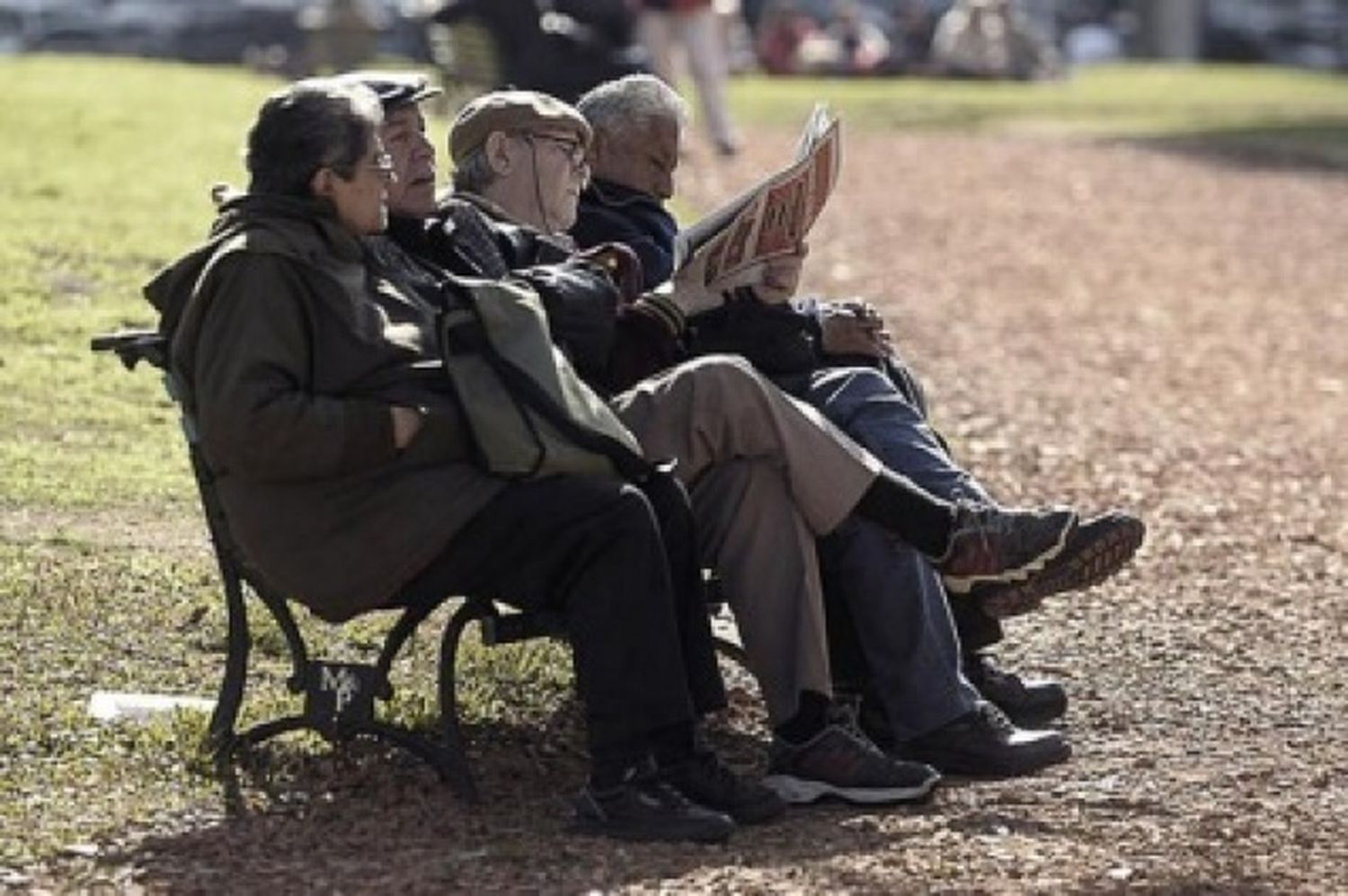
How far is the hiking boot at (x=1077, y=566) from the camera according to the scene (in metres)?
7.23

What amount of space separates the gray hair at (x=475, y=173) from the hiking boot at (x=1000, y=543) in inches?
48.7

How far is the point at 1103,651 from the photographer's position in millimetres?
8430

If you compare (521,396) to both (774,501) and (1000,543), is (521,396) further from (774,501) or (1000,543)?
(1000,543)

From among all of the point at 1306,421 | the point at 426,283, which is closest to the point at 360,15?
the point at 1306,421

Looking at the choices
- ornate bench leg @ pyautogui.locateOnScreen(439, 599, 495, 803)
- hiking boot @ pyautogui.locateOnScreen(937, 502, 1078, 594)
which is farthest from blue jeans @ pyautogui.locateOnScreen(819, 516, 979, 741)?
ornate bench leg @ pyautogui.locateOnScreen(439, 599, 495, 803)

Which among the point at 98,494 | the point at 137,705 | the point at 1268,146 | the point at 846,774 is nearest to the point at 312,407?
the point at 137,705

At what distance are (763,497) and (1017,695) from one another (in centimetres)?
104

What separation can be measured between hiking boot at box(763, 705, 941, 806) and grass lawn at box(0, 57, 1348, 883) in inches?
31.0

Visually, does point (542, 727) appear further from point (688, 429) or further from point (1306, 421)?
point (1306, 421)

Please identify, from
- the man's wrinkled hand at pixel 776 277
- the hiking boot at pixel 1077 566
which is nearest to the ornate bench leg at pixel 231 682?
the man's wrinkled hand at pixel 776 277

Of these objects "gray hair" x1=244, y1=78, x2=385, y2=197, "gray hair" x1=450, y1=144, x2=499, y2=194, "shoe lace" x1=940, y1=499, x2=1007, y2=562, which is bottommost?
"shoe lace" x1=940, y1=499, x2=1007, y2=562

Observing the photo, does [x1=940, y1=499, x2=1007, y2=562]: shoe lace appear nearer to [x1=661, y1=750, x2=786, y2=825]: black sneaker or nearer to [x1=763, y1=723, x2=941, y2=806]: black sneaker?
[x1=763, y1=723, x2=941, y2=806]: black sneaker

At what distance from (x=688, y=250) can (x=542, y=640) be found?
1.11 metres

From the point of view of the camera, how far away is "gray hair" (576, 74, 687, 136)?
25.6 ft
